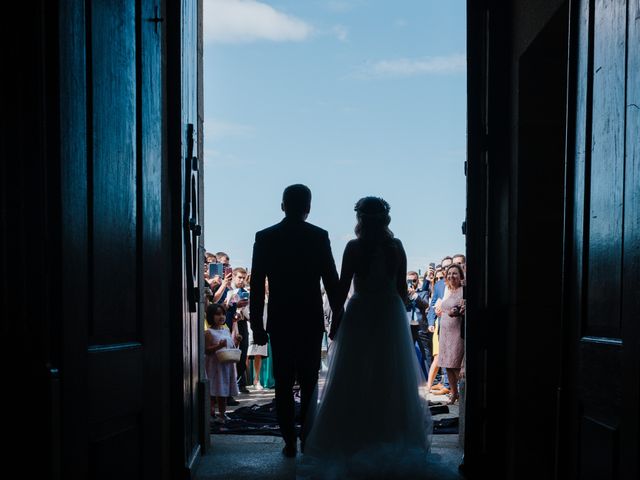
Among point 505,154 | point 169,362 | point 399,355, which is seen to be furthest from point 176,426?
point 505,154

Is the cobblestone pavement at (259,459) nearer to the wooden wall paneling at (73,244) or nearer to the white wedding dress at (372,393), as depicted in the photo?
the white wedding dress at (372,393)

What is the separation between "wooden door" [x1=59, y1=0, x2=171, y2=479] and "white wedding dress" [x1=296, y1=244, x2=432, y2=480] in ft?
9.26

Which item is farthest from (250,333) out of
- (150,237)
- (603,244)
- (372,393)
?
(603,244)

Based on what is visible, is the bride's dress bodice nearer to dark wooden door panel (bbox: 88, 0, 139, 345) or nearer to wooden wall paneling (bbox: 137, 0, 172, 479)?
wooden wall paneling (bbox: 137, 0, 172, 479)

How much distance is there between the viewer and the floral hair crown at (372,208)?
573cm

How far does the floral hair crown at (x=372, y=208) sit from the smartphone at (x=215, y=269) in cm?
510

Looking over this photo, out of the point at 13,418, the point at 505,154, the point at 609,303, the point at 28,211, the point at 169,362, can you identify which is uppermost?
the point at 505,154

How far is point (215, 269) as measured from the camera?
10609 millimetres

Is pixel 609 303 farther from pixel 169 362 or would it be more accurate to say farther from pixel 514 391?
pixel 169 362

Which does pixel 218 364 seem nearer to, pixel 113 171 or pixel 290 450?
pixel 290 450

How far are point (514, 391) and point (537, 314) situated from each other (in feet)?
1.46

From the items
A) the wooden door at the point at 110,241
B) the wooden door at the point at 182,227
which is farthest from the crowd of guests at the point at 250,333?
the wooden door at the point at 110,241

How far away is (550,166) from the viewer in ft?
14.6

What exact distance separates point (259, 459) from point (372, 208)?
1.89 m
